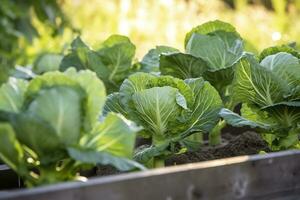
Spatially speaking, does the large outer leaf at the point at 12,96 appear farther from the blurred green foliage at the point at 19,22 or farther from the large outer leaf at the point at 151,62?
the blurred green foliage at the point at 19,22

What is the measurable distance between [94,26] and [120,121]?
11.5 ft

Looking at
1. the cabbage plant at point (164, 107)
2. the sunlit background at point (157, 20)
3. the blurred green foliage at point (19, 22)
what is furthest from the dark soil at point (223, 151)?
the sunlit background at point (157, 20)

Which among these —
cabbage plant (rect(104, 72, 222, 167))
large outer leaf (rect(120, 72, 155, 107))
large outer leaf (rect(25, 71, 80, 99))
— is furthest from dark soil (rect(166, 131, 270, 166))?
large outer leaf (rect(25, 71, 80, 99))

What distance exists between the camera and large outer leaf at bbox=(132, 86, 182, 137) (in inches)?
42.2

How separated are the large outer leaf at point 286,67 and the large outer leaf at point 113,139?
39 centimetres

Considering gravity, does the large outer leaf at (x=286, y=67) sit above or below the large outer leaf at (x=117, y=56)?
below

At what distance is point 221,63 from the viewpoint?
4.40ft

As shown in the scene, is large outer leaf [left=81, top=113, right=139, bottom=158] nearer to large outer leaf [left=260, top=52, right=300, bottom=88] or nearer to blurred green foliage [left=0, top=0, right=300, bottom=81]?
large outer leaf [left=260, top=52, right=300, bottom=88]

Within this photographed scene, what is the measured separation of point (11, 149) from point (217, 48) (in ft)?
2.04

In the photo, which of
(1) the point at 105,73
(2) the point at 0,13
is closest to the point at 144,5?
(2) the point at 0,13

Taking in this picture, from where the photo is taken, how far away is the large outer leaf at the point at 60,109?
85 cm

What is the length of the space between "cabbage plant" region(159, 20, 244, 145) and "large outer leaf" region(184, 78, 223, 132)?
140 mm

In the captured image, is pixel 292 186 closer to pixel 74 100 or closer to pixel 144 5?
pixel 74 100

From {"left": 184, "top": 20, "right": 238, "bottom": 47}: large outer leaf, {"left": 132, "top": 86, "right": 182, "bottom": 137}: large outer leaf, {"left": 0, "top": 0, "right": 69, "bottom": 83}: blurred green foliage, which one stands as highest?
{"left": 0, "top": 0, "right": 69, "bottom": 83}: blurred green foliage
